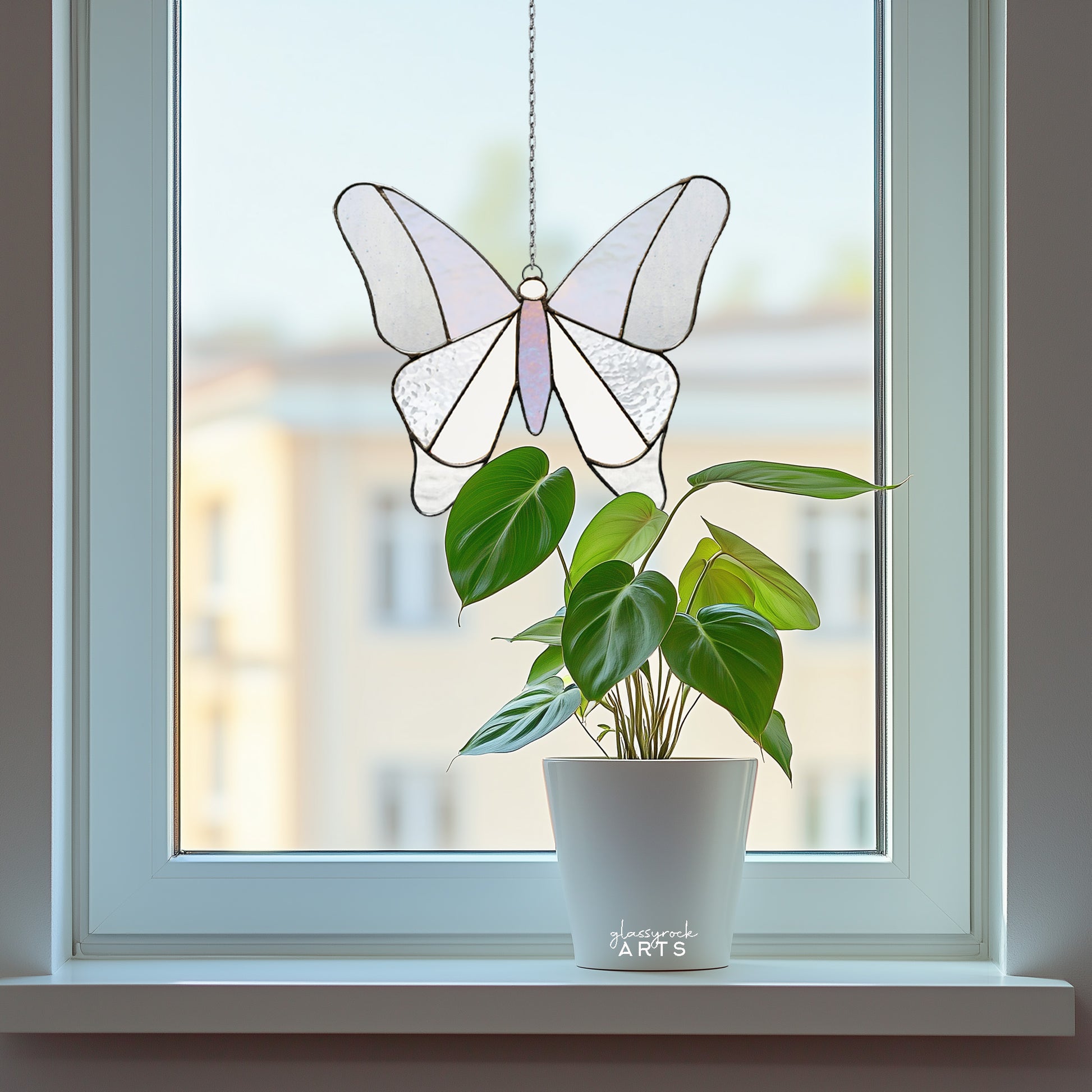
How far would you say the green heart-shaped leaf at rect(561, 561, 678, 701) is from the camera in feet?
2.54

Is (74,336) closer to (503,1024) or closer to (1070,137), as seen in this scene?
(503,1024)

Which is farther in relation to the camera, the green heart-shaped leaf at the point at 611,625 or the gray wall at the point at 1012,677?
the gray wall at the point at 1012,677

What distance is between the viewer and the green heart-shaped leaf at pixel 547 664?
3.04 ft

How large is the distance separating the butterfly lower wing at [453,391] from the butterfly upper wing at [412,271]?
2cm

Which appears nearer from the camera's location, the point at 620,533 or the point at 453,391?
the point at 620,533

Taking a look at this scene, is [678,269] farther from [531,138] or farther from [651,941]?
[651,941]

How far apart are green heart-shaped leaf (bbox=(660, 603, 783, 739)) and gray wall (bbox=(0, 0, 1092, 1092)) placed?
25 cm

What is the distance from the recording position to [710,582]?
941 mm

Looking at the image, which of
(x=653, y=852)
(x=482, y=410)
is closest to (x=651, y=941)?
(x=653, y=852)

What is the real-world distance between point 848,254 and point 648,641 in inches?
20.2

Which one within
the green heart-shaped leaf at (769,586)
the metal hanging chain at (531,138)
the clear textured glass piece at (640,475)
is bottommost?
the green heart-shaped leaf at (769,586)

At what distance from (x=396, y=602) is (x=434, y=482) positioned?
0.12 metres

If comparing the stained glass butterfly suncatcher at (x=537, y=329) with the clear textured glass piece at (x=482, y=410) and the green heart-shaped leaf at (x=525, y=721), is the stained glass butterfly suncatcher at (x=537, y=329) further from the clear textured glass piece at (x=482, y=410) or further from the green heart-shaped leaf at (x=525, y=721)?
the green heart-shaped leaf at (x=525, y=721)

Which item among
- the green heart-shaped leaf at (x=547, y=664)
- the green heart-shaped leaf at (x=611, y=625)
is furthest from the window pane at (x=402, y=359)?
the green heart-shaped leaf at (x=611, y=625)
